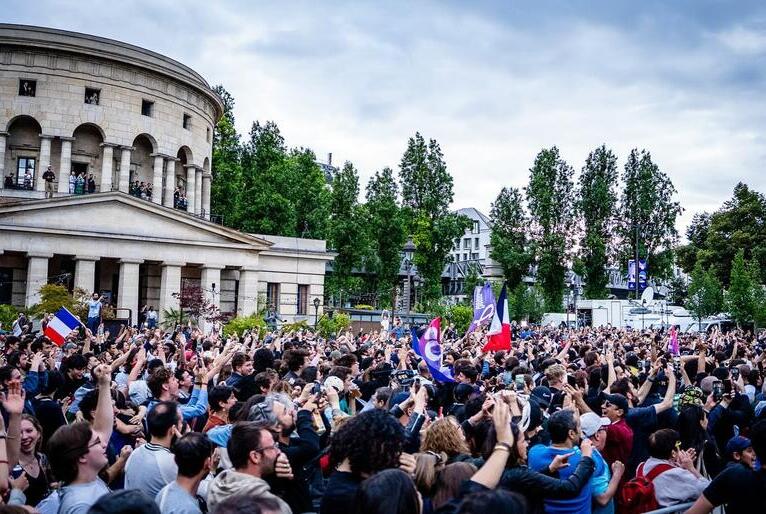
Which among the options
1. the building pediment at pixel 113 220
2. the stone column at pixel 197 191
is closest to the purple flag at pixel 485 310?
the building pediment at pixel 113 220

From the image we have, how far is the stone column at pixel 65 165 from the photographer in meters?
42.1

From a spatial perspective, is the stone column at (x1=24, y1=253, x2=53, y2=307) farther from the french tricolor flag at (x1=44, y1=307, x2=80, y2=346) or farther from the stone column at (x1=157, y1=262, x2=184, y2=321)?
the french tricolor flag at (x1=44, y1=307, x2=80, y2=346)

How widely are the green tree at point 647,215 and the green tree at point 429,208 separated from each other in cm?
1604

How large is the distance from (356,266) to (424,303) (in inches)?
263

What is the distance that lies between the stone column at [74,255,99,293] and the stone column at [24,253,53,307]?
1.45 m

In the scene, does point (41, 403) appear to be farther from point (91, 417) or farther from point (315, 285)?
point (315, 285)

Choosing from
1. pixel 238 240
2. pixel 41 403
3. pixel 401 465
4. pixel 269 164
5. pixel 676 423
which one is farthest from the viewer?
pixel 269 164

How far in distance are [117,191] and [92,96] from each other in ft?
33.0

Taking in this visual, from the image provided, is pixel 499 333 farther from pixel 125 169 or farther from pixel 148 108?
pixel 148 108

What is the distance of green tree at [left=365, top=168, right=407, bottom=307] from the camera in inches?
2218

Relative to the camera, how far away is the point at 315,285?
46.9 meters

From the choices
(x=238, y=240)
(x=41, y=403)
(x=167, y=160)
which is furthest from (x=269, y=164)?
(x=41, y=403)

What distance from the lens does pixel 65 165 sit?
139 ft

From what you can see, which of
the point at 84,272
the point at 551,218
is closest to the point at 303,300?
the point at 84,272
